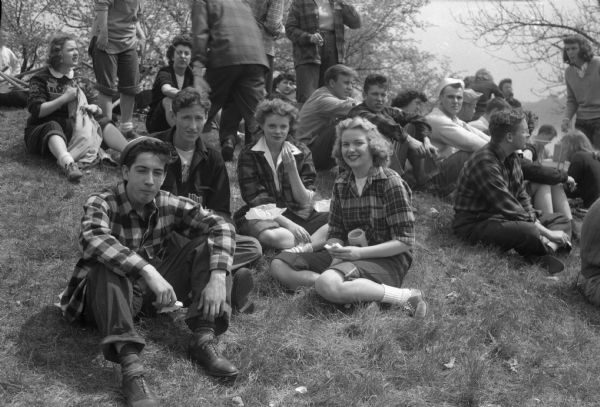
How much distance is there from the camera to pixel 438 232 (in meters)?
7.20

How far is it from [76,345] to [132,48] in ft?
15.5

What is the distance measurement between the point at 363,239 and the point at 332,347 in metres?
0.95

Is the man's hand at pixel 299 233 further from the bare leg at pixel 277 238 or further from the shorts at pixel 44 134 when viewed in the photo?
the shorts at pixel 44 134

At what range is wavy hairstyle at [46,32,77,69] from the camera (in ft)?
24.8

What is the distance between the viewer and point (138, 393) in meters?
3.76

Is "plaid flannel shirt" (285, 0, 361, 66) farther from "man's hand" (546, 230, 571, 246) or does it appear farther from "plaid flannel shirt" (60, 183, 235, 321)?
"plaid flannel shirt" (60, 183, 235, 321)

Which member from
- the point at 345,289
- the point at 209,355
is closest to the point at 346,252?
the point at 345,289

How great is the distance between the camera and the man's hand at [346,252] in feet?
16.5

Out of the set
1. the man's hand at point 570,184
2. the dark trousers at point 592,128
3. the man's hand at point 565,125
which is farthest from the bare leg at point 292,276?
the man's hand at point 565,125

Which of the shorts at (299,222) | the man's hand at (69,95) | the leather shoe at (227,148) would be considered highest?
the man's hand at (69,95)

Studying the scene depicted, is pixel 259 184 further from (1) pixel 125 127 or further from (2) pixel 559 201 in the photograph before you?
(2) pixel 559 201

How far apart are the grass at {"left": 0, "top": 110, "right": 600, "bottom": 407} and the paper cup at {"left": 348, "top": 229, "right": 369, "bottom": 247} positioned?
48cm

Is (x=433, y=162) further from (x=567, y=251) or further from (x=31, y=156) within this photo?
(x=31, y=156)

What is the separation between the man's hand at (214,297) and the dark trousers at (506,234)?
3.26 meters
